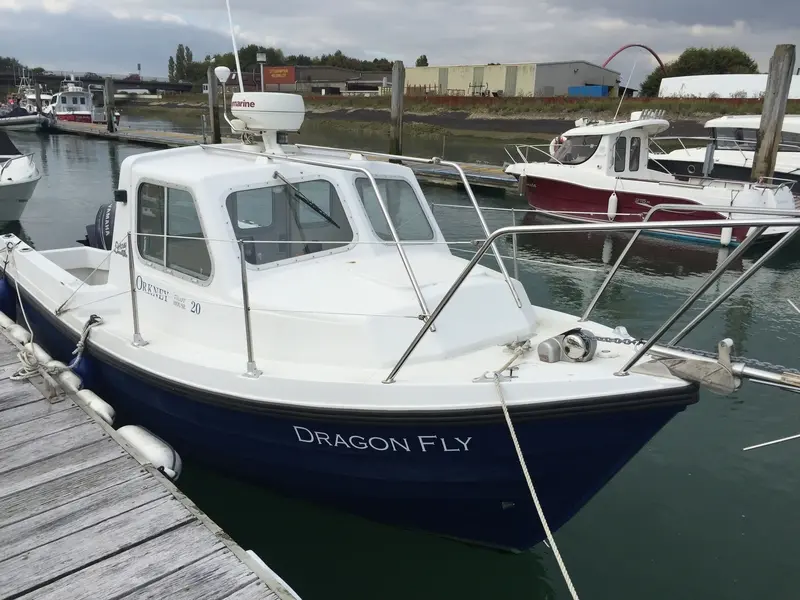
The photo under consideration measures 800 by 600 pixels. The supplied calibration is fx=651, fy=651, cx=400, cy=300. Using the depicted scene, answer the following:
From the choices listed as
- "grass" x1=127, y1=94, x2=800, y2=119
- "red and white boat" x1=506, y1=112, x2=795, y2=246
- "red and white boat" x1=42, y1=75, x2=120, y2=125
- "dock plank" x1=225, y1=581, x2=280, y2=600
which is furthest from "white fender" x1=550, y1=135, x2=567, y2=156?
"red and white boat" x1=42, y1=75, x2=120, y2=125

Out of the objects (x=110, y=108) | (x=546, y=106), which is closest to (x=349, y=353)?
(x=110, y=108)

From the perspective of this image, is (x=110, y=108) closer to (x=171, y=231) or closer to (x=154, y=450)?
(x=171, y=231)

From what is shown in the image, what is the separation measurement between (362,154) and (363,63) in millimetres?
102273

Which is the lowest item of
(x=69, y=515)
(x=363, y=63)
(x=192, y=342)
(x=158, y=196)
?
(x=69, y=515)

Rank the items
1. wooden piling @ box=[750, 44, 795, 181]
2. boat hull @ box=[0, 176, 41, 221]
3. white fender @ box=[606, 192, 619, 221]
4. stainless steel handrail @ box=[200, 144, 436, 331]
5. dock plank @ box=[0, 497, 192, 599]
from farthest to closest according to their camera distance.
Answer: boat hull @ box=[0, 176, 41, 221] → white fender @ box=[606, 192, 619, 221] → wooden piling @ box=[750, 44, 795, 181] → stainless steel handrail @ box=[200, 144, 436, 331] → dock plank @ box=[0, 497, 192, 599]

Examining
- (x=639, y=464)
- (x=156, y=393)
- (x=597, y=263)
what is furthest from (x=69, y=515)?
(x=597, y=263)

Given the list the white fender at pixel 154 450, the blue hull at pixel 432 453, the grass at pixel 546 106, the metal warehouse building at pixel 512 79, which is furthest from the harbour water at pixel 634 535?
the metal warehouse building at pixel 512 79

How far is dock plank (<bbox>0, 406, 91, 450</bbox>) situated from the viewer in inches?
166

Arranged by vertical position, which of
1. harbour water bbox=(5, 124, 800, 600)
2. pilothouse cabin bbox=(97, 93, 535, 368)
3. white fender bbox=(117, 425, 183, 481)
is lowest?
harbour water bbox=(5, 124, 800, 600)

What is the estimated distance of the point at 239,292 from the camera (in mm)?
4258

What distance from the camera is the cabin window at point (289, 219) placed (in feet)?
14.8

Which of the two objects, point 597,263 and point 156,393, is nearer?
point 156,393

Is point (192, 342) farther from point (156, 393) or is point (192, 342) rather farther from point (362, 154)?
point (362, 154)

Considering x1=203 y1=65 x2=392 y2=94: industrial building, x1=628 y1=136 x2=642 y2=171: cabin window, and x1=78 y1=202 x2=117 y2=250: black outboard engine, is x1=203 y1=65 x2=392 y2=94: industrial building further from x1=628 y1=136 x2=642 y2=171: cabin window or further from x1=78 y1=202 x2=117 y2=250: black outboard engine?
x1=78 y1=202 x2=117 y2=250: black outboard engine
